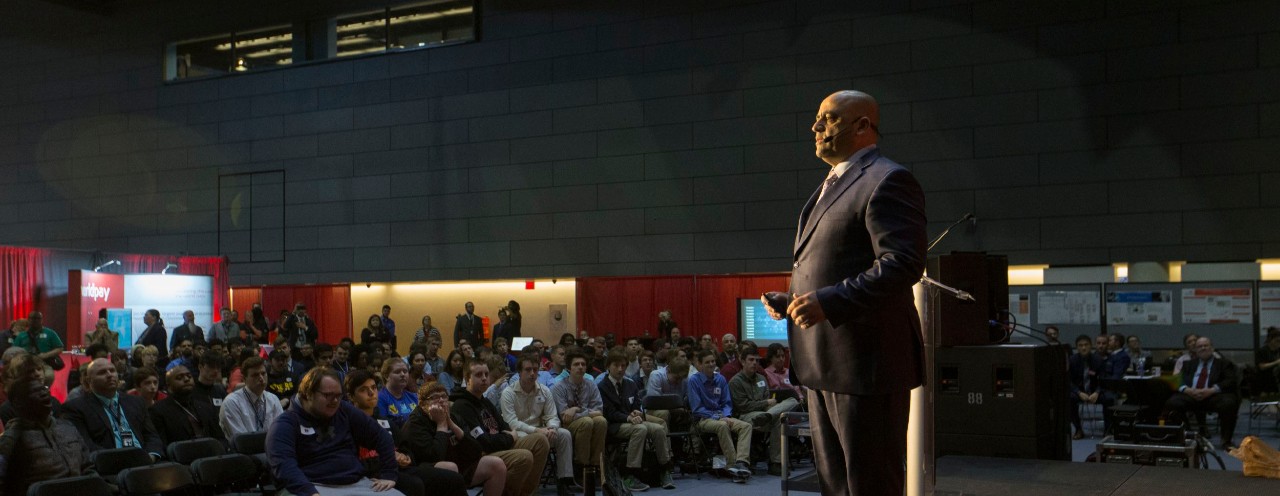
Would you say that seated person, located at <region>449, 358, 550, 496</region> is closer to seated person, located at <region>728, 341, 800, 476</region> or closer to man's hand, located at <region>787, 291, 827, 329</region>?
seated person, located at <region>728, 341, 800, 476</region>

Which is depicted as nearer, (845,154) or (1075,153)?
(845,154)

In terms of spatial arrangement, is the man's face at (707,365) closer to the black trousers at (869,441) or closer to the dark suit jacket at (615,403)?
the dark suit jacket at (615,403)

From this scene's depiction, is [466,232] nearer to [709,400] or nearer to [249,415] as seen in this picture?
[709,400]

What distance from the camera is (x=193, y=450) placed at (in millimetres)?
6508

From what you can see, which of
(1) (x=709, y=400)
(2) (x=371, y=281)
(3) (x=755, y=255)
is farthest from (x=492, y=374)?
(2) (x=371, y=281)

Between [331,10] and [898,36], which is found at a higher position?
[331,10]

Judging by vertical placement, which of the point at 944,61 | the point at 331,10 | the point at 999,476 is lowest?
the point at 999,476

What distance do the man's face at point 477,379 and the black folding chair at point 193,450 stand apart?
1.71 metres

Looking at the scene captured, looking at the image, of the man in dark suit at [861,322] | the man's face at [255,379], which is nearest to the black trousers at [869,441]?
the man in dark suit at [861,322]

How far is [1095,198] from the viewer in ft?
49.2

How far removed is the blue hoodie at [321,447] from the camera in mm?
5586

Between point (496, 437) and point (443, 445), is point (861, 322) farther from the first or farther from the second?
point (496, 437)

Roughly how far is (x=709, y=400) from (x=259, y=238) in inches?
552

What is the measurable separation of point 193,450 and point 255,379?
95 cm
